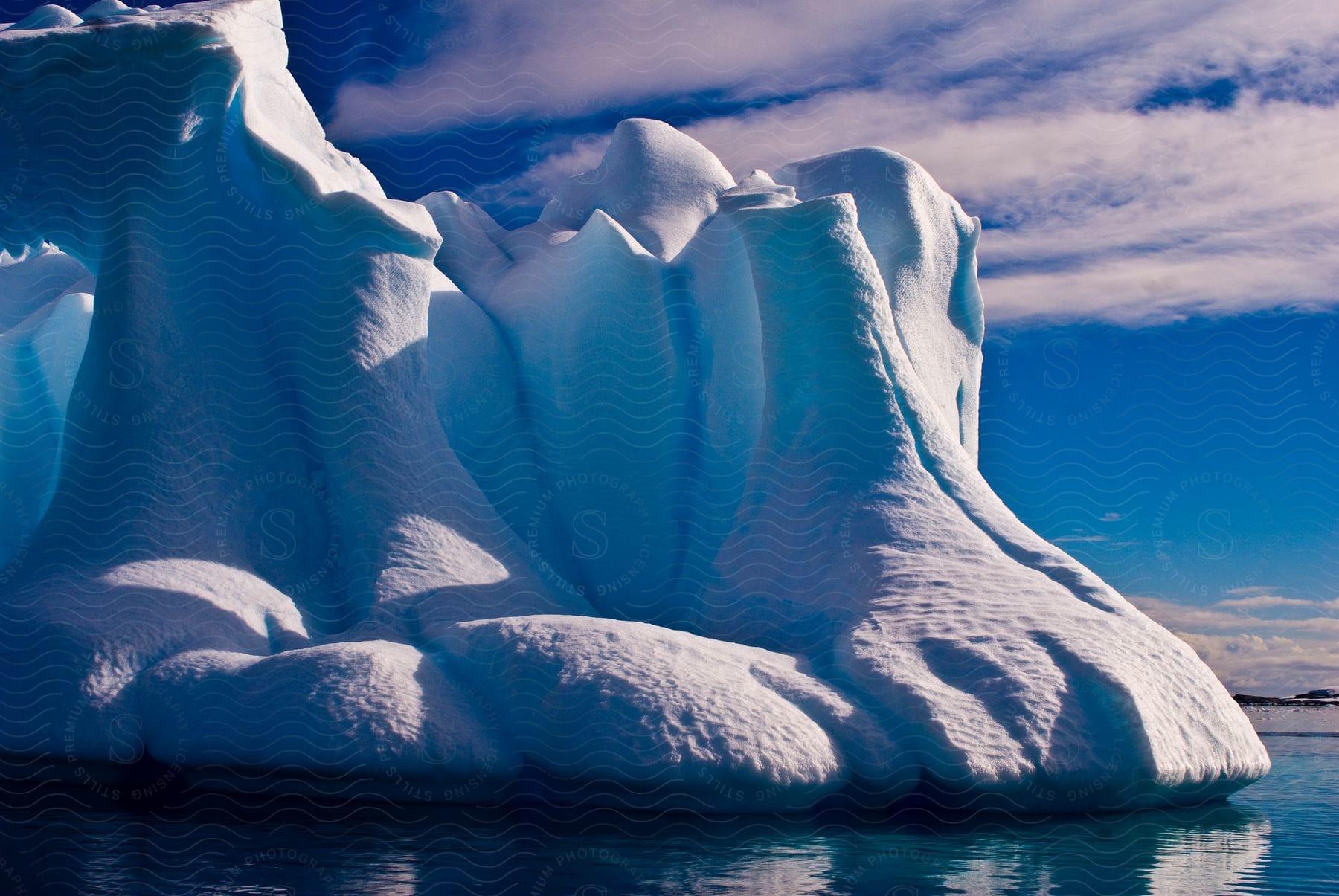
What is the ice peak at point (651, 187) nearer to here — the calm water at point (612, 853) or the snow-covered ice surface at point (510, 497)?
the snow-covered ice surface at point (510, 497)

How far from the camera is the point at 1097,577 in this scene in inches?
256

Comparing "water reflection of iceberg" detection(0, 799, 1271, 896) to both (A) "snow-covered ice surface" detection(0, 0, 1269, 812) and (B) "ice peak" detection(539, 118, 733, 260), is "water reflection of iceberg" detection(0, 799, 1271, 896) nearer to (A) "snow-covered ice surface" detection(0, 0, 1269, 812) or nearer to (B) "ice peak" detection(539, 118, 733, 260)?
(A) "snow-covered ice surface" detection(0, 0, 1269, 812)

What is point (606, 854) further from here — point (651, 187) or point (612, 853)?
point (651, 187)

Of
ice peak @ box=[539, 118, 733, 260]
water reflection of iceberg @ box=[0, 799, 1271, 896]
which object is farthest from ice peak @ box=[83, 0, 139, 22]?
water reflection of iceberg @ box=[0, 799, 1271, 896]

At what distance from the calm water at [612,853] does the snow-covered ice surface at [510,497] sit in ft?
0.71

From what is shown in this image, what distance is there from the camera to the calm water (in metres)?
3.86

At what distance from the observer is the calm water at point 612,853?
12.6 ft

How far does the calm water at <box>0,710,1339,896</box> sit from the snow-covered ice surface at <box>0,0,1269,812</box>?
22cm

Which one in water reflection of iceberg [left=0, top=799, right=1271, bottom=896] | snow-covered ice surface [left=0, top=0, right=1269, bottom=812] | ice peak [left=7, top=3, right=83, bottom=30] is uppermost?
ice peak [left=7, top=3, right=83, bottom=30]

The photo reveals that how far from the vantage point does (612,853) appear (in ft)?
14.2

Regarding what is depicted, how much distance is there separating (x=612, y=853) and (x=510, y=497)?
401 centimetres

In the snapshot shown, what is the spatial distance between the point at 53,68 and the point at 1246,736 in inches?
313

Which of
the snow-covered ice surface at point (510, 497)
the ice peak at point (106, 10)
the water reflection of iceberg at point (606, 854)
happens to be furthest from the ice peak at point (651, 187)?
the water reflection of iceberg at point (606, 854)

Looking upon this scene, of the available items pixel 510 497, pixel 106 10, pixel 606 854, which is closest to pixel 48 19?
pixel 106 10
